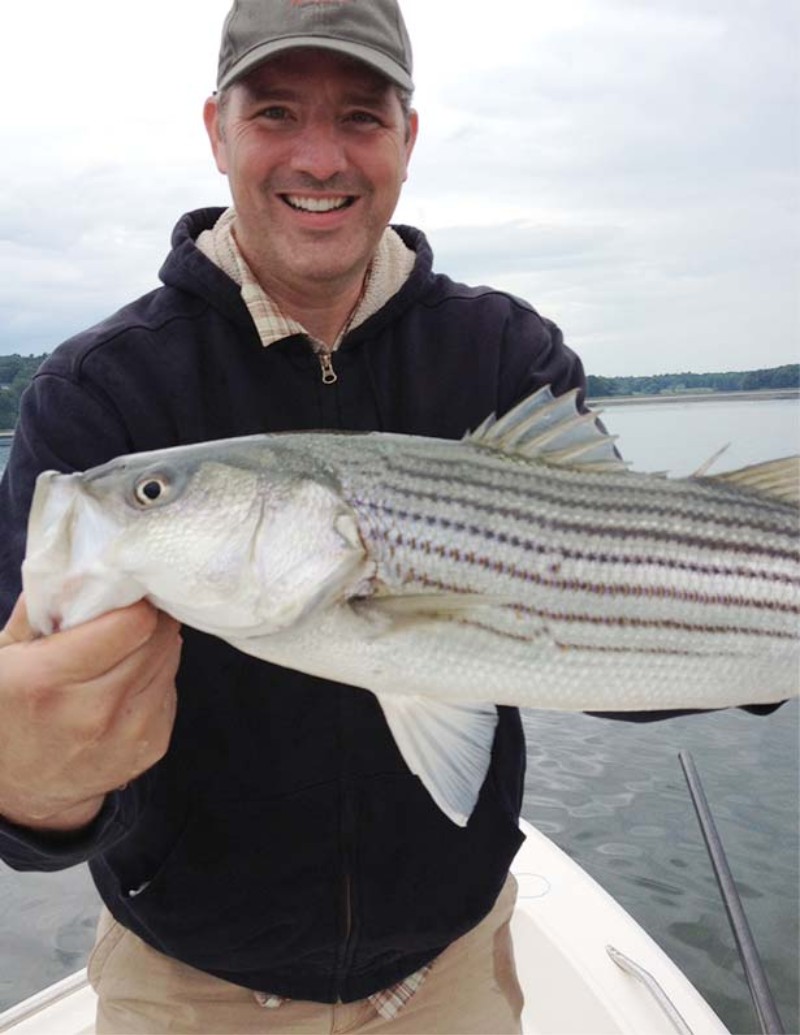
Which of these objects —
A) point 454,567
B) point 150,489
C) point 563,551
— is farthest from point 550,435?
point 150,489

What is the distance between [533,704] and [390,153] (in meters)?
1.90

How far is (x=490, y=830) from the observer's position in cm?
303

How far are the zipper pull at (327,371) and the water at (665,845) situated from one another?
370 cm

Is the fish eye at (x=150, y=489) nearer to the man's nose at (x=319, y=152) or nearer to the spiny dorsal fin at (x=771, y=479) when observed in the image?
the man's nose at (x=319, y=152)

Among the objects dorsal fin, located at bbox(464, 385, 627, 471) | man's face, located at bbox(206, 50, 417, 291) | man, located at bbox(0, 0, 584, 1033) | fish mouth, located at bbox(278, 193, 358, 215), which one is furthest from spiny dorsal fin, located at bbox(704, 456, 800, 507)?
fish mouth, located at bbox(278, 193, 358, 215)

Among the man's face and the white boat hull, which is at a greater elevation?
the man's face

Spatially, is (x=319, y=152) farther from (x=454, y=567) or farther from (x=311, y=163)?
(x=454, y=567)

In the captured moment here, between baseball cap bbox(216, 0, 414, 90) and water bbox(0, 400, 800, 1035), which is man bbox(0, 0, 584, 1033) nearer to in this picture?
baseball cap bbox(216, 0, 414, 90)

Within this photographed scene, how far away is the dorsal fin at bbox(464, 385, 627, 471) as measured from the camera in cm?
246

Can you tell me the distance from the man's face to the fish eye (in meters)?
1.07

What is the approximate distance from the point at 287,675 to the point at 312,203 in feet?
5.11

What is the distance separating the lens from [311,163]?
2.95 metres

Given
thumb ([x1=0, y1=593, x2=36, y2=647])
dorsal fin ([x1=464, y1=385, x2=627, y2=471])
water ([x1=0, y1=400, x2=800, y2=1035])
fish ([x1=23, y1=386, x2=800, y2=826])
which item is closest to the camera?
thumb ([x1=0, y1=593, x2=36, y2=647])

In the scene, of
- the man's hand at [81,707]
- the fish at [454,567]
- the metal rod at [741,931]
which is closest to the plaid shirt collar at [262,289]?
the fish at [454,567]
